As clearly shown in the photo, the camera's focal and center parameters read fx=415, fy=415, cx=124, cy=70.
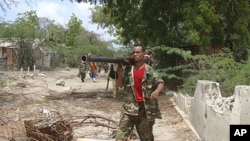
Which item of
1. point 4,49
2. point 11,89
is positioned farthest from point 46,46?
point 11,89

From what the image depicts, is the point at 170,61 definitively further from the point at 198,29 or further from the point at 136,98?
the point at 136,98

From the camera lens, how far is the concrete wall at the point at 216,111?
549 centimetres

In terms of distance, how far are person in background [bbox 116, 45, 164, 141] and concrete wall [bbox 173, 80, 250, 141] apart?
1.05m

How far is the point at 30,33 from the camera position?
39875 mm

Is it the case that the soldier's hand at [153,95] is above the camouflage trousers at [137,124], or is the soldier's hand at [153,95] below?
above

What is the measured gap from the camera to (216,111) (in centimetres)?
672

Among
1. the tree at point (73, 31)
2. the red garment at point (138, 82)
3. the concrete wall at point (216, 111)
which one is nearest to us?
the concrete wall at point (216, 111)

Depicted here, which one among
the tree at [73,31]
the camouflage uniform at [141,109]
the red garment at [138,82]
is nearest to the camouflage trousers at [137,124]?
the camouflage uniform at [141,109]

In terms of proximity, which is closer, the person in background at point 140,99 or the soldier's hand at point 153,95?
the soldier's hand at point 153,95

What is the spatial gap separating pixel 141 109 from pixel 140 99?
14 centimetres

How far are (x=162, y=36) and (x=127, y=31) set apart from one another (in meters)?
1.92

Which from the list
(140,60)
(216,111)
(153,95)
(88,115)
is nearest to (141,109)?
(153,95)

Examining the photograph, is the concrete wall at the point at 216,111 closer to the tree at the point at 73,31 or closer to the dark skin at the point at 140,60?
the dark skin at the point at 140,60

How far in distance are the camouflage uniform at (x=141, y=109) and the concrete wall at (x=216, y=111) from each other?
106 centimetres
